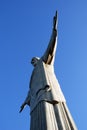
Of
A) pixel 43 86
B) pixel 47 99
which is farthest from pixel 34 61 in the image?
pixel 47 99

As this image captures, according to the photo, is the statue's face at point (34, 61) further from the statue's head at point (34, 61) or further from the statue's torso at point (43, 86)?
the statue's torso at point (43, 86)

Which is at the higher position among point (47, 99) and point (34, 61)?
point (34, 61)

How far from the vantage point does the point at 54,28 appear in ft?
32.7

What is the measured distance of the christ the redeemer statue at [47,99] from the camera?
329 inches

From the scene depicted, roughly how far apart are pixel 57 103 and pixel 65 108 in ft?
0.88

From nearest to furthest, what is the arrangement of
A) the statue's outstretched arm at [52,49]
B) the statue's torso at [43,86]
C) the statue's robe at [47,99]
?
1. the statue's robe at [47,99]
2. the statue's torso at [43,86]
3. the statue's outstretched arm at [52,49]

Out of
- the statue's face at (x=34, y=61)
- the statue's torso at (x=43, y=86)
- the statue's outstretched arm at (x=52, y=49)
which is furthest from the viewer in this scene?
the statue's face at (x=34, y=61)

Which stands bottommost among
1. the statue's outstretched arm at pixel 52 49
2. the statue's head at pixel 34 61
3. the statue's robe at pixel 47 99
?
the statue's robe at pixel 47 99

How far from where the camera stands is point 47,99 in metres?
8.96

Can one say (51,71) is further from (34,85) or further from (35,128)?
(35,128)

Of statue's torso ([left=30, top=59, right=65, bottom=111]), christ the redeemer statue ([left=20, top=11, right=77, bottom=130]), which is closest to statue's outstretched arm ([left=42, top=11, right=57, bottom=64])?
christ the redeemer statue ([left=20, top=11, right=77, bottom=130])

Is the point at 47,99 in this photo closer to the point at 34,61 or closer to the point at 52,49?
the point at 52,49

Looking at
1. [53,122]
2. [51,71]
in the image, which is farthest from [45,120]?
[51,71]

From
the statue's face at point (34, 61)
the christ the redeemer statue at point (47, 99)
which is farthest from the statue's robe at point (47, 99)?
the statue's face at point (34, 61)
